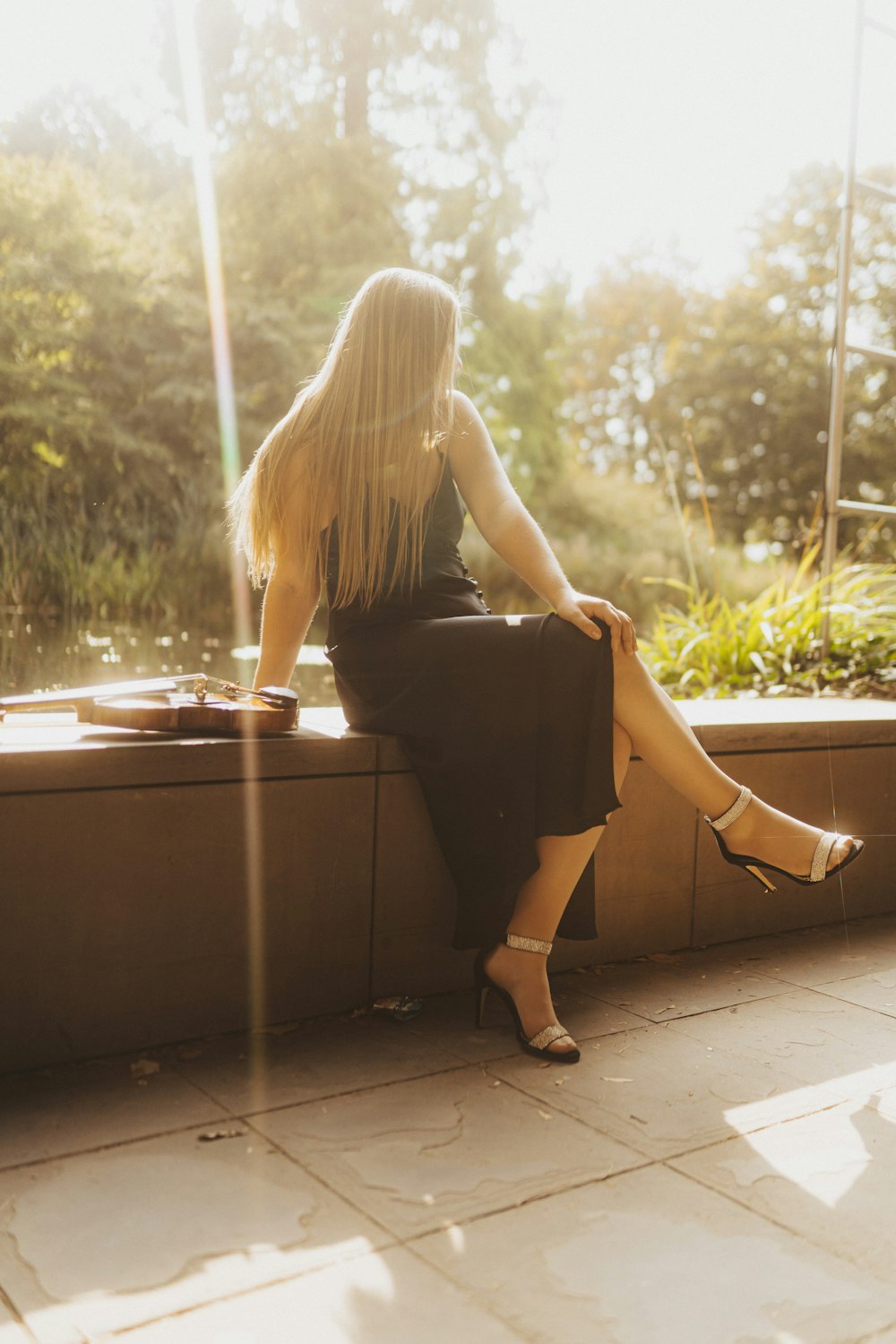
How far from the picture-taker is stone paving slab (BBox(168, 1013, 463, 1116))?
6.23 feet

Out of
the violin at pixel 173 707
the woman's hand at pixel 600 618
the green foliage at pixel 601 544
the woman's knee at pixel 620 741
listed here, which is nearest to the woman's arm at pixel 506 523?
the woman's hand at pixel 600 618

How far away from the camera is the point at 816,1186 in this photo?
1656mm

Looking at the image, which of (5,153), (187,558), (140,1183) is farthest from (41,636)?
(5,153)

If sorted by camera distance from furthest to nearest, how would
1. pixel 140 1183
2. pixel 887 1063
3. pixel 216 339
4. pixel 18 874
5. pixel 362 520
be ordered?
pixel 216 339, pixel 362 520, pixel 887 1063, pixel 18 874, pixel 140 1183

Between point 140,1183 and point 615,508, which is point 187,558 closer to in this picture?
point 140,1183

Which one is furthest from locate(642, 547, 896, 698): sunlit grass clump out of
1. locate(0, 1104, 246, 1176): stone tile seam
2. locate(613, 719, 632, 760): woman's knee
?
locate(0, 1104, 246, 1176): stone tile seam

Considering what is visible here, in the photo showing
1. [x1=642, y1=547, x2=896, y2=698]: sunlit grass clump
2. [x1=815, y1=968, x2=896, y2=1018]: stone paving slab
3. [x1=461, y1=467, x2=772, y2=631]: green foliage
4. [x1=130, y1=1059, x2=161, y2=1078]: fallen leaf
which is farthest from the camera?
[x1=461, y1=467, x2=772, y2=631]: green foliage

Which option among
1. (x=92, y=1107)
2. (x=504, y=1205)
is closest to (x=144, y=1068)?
(x=92, y=1107)

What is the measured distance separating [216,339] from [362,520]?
7721mm

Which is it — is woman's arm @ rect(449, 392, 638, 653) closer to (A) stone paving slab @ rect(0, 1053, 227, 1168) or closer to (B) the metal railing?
(A) stone paving slab @ rect(0, 1053, 227, 1168)

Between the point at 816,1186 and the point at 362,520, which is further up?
the point at 362,520

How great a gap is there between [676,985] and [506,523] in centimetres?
110

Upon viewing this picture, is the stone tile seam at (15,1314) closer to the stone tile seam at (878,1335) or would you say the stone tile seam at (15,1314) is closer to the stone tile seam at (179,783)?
the stone tile seam at (179,783)

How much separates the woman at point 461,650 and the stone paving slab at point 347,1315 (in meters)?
0.78
